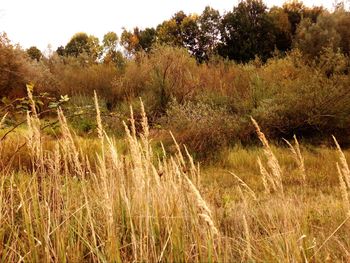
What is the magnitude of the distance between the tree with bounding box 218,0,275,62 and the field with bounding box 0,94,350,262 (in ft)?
59.6

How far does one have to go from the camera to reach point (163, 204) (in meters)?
2.09

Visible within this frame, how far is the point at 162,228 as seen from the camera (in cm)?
226

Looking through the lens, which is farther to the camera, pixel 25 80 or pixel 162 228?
pixel 25 80

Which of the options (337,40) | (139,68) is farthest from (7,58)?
(337,40)

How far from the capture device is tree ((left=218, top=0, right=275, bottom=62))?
2481cm

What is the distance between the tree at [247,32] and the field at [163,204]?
18153 millimetres

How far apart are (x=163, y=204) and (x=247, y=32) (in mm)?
24341

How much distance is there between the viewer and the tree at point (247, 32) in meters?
24.8

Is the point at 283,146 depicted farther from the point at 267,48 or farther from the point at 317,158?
the point at 267,48

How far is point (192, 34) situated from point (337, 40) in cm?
1307

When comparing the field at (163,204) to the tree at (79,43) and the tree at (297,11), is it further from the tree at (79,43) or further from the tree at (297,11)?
the tree at (79,43)

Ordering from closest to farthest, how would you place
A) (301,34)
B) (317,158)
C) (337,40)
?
(317,158) < (337,40) < (301,34)

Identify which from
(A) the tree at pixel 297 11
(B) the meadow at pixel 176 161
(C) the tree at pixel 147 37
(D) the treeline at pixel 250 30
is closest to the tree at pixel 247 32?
(D) the treeline at pixel 250 30

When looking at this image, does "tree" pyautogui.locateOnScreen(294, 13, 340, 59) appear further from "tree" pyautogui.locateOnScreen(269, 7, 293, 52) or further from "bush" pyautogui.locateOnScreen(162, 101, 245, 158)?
"bush" pyautogui.locateOnScreen(162, 101, 245, 158)
